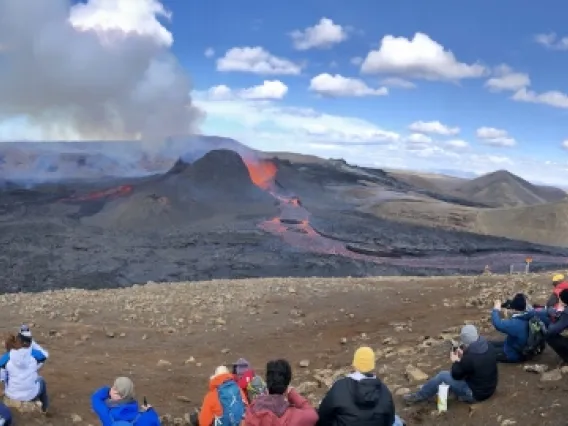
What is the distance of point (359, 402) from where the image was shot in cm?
525

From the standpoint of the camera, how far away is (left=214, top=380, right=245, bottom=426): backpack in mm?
5621

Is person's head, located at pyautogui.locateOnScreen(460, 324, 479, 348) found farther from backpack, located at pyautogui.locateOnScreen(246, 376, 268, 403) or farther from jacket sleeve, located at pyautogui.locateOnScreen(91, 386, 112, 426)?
jacket sleeve, located at pyautogui.locateOnScreen(91, 386, 112, 426)

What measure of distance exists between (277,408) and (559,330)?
4021 mm

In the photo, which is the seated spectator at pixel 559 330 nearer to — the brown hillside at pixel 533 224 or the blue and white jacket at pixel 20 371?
the blue and white jacket at pixel 20 371

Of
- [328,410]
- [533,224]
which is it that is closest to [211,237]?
[533,224]

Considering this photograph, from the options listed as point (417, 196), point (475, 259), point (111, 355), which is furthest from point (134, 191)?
point (111, 355)

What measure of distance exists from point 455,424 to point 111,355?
7963mm

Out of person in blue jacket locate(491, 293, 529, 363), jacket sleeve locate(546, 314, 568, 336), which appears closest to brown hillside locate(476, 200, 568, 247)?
person in blue jacket locate(491, 293, 529, 363)

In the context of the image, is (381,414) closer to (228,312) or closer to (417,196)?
(228,312)

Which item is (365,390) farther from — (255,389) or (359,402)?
(255,389)

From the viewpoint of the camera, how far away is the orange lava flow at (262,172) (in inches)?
2731

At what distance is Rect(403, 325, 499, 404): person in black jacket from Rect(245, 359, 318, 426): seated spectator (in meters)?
2.43

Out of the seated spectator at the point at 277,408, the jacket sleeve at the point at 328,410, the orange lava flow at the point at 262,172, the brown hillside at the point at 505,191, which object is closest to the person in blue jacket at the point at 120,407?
the seated spectator at the point at 277,408

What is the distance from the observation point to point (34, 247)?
39250 millimetres
